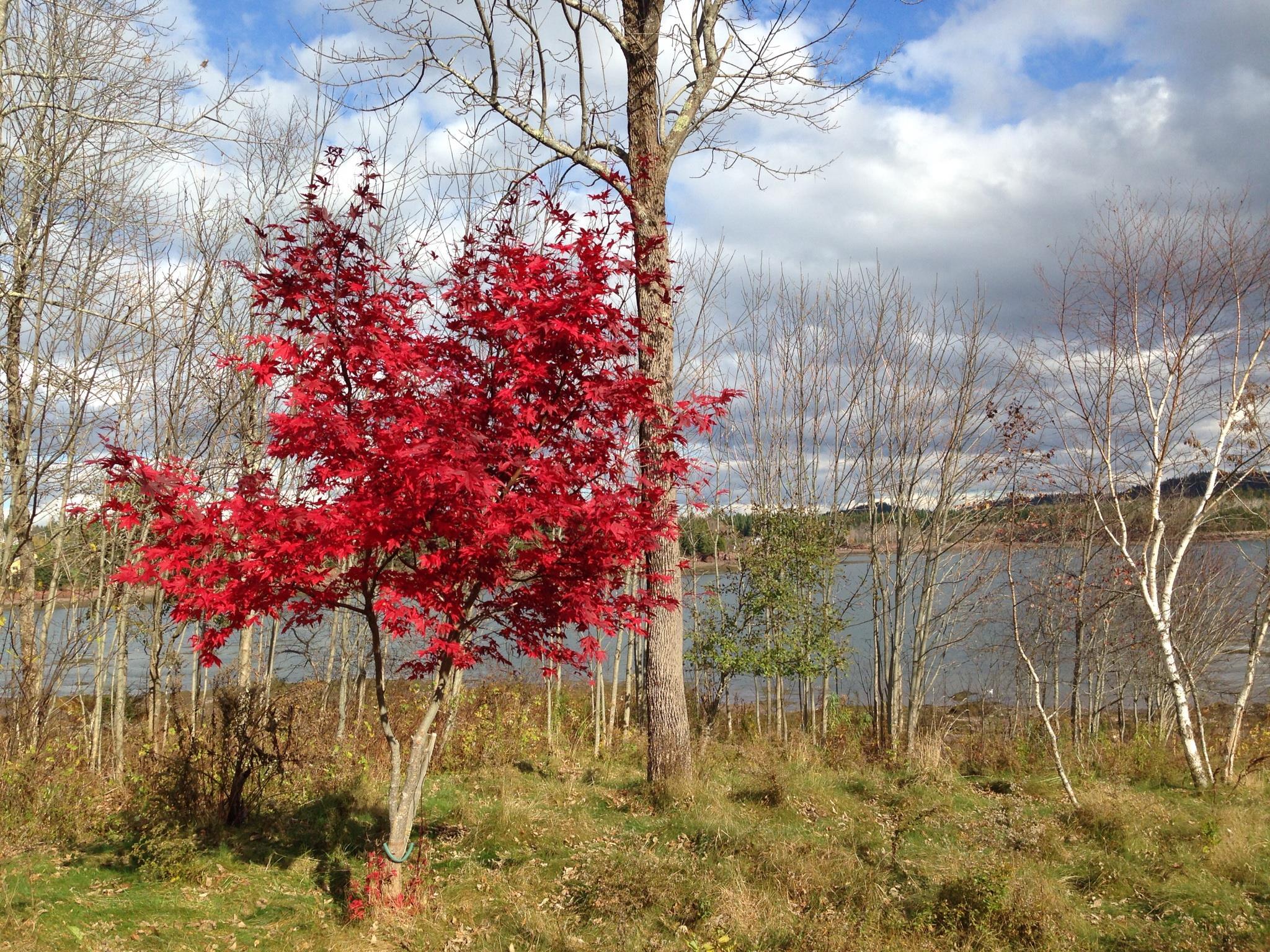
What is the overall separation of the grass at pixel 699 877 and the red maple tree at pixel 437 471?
34.4 inches

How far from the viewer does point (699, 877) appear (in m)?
4.86

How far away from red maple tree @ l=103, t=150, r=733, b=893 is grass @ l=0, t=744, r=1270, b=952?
34.4 inches

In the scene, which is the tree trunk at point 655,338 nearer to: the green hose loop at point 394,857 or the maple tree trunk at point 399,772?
the maple tree trunk at point 399,772

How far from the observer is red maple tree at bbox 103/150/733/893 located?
386 cm

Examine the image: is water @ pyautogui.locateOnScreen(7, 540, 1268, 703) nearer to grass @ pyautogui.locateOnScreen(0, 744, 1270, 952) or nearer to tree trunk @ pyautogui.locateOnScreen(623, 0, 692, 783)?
tree trunk @ pyautogui.locateOnScreen(623, 0, 692, 783)

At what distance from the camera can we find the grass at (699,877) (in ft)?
14.0

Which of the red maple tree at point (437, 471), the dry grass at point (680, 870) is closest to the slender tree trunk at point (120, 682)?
the dry grass at point (680, 870)

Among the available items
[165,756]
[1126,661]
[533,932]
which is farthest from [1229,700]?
[165,756]

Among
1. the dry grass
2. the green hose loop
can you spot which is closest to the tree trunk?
the dry grass

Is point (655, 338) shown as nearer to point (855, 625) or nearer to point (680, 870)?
point (680, 870)

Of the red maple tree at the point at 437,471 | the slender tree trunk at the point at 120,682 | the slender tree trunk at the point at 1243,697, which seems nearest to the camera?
the red maple tree at the point at 437,471

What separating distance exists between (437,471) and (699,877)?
10.2ft

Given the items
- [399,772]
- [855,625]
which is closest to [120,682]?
[399,772]

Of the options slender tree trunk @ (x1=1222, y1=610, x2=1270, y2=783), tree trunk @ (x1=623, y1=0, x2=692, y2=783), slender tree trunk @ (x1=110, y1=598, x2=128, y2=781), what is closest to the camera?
tree trunk @ (x1=623, y1=0, x2=692, y2=783)
